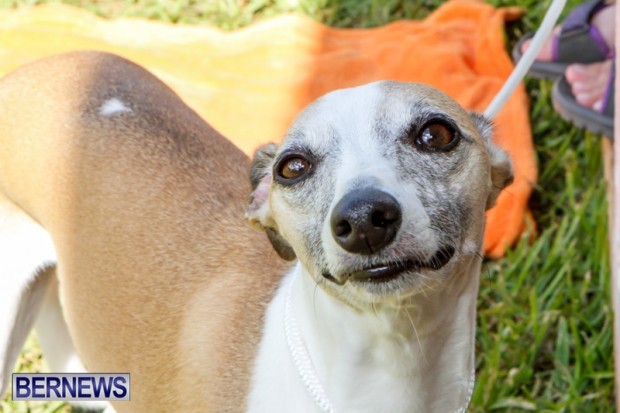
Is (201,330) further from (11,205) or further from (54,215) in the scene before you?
(11,205)

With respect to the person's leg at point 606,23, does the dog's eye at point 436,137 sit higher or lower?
lower

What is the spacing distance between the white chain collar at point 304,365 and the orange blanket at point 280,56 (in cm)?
213

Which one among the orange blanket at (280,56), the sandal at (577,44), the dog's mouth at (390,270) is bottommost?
the dog's mouth at (390,270)

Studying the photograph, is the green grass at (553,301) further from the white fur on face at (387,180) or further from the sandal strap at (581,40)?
the white fur on face at (387,180)

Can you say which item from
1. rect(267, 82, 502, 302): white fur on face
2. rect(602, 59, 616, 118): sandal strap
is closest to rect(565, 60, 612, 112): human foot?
rect(602, 59, 616, 118): sandal strap

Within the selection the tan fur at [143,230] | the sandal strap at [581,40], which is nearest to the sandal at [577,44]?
the sandal strap at [581,40]

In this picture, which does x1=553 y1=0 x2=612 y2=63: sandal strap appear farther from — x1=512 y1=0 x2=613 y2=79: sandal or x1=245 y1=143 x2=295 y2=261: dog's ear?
x1=245 y1=143 x2=295 y2=261: dog's ear

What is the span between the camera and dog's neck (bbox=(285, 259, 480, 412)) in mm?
2236

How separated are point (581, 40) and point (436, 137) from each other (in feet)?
7.82

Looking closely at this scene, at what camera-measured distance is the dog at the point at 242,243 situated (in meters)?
2.12

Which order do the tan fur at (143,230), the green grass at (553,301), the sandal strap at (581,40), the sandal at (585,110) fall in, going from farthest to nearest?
the sandal strap at (581,40) → the sandal at (585,110) → the green grass at (553,301) → the tan fur at (143,230)

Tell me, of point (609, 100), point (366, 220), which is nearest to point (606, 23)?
point (609, 100)

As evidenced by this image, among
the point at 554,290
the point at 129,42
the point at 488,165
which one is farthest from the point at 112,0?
the point at 488,165

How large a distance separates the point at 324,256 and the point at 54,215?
1281 mm
